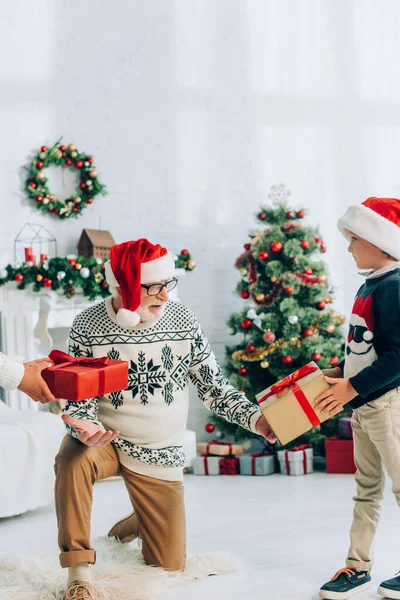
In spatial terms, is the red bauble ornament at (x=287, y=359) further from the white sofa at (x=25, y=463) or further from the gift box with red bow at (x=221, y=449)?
the white sofa at (x=25, y=463)

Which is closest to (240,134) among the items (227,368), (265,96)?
Answer: (265,96)

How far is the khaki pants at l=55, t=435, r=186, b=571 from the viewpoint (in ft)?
8.55

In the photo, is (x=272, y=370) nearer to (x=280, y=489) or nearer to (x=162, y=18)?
(x=280, y=489)

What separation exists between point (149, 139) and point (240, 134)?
594 millimetres

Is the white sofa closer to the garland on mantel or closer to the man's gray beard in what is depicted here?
the garland on mantel

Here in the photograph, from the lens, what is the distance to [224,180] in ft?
18.3

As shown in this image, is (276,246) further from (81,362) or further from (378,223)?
(81,362)

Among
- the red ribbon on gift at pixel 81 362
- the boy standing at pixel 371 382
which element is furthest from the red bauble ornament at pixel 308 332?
the red ribbon on gift at pixel 81 362

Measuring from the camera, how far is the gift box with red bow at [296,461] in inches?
188

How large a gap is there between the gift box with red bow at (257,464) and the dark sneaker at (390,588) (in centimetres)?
215

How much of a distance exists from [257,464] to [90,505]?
7.32 ft

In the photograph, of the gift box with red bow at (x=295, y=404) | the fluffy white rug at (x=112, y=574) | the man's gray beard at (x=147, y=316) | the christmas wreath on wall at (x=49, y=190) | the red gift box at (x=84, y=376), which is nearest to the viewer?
the red gift box at (x=84, y=376)

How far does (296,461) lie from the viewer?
15.7ft

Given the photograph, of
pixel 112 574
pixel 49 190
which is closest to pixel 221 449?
pixel 49 190
